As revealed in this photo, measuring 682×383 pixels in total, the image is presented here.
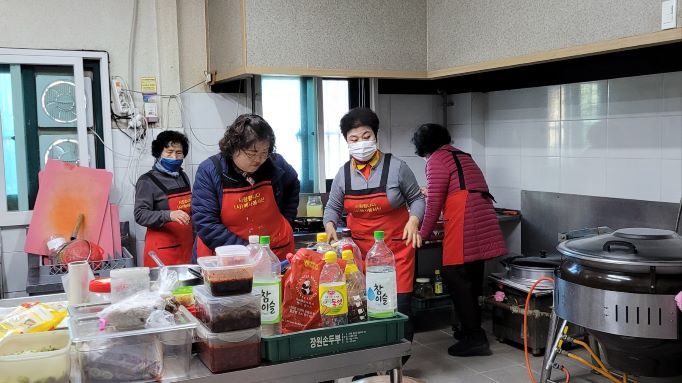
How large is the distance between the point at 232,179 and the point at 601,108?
2.35 metres

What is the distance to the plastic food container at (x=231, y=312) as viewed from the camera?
156 cm

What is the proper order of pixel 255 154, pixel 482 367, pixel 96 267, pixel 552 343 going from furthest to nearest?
pixel 482 367
pixel 96 267
pixel 552 343
pixel 255 154

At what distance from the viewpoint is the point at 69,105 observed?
12.5ft

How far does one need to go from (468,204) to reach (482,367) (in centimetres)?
95

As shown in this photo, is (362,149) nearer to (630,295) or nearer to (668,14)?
(630,295)

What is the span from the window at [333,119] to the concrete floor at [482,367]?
1378 millimetres

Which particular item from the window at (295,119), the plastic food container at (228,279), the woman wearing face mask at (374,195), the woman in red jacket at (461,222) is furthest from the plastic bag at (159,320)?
the window at (295,119)

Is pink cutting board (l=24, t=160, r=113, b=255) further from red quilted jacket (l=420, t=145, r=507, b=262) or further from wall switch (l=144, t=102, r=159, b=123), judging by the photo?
red quilted jacket (l=420, t=145, r=507, b=262)

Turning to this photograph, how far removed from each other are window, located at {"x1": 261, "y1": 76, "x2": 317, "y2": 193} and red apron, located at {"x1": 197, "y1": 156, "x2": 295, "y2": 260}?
1.50 meters

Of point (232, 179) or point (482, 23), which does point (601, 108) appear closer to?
point (482, 23)

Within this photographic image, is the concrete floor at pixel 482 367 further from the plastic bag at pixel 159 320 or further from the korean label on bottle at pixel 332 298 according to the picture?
the plastic bag at pixel 159 320

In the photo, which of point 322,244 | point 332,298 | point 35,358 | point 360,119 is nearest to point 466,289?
point 360,119

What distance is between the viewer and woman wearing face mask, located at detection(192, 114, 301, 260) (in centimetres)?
251

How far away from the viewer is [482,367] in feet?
12.1
